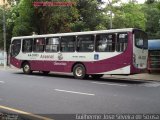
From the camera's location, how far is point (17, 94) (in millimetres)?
12414

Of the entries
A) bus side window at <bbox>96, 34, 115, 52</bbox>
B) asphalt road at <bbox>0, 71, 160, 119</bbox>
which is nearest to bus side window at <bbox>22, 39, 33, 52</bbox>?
bus side window at <bbox>96, 34, 115, 52</bbox>

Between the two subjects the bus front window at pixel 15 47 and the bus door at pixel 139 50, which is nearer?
the bus door at pixel 139 50

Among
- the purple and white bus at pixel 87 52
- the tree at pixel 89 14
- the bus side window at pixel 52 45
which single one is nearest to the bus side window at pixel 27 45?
Answer: the purple and white bus at pixel 87 52

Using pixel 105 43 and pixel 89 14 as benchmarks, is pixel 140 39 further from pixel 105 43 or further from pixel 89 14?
pixel 89 14

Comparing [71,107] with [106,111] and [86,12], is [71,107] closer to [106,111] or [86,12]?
[106,111]

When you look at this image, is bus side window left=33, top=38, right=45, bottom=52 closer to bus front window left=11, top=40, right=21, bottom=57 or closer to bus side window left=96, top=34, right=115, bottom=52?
bus front window left=11, top=40, right=21, bottom=57

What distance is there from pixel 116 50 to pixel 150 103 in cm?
724

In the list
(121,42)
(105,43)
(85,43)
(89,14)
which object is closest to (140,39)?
(121,42)

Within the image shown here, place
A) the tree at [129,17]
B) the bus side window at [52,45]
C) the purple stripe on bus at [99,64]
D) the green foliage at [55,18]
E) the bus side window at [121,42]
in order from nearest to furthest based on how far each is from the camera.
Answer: the purple stripe on bus at [99,64]
the bus side window at [121,42]
the bus side window at [52,45]
the green foliage at [55,18]
the tree at [129,17]

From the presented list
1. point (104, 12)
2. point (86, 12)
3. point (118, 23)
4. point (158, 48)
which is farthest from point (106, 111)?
point (118, 23)

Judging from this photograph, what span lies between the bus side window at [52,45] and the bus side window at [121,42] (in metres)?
4.77

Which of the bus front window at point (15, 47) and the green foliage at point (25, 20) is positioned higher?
the green foliage at point (25, 20)

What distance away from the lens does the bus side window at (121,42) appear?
1727cm

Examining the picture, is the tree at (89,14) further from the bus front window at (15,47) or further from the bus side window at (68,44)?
the bus side window at (68,44)
